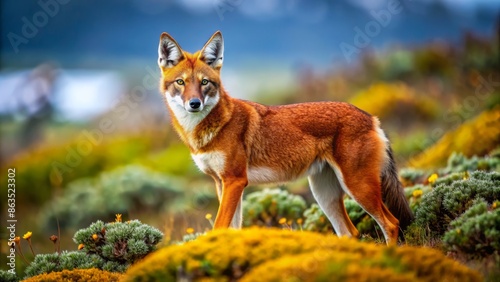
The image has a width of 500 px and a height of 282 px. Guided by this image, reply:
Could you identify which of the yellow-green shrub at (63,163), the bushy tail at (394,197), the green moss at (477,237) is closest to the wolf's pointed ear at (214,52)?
the bushy tail at (394,197)

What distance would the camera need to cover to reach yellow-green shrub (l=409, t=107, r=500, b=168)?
11.2 meters

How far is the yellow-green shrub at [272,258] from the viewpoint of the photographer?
180 inches

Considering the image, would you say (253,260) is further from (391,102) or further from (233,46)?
(233,46)

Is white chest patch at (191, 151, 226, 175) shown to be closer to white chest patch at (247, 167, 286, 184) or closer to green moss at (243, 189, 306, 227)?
white chest patch at (247, 167, 286, 184)

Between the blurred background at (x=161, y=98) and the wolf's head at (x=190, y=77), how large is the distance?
3261 mm

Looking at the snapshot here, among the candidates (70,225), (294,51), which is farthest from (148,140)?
(294,51)

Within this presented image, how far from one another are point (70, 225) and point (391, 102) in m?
9.58

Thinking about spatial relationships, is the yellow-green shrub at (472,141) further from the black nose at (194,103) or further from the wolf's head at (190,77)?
the black nose at (194,103)

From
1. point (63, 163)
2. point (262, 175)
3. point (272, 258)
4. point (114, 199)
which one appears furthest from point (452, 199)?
point (63, 163)

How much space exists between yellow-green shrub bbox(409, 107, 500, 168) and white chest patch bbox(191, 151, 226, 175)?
594 cm

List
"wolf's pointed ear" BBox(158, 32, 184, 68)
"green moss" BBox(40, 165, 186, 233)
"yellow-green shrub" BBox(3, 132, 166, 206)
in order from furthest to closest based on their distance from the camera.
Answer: "yellow-green shrub" BBox(3, 132, 166, 206), "green moss" BBox(40, 165, 186, 233), "wolf's pointed ear" BBox(158, 32, 184, 68)

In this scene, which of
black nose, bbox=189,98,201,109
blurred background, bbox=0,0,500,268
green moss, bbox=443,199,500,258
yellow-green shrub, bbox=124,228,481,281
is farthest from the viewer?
blurred background, bbox=0,0,500,268

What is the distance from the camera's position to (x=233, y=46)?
45.7m

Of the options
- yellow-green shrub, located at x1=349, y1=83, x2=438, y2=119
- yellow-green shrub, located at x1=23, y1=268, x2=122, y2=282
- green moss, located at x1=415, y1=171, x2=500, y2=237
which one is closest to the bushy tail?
green moss, located at x1=415, y1=171, x2=500, y2=237
